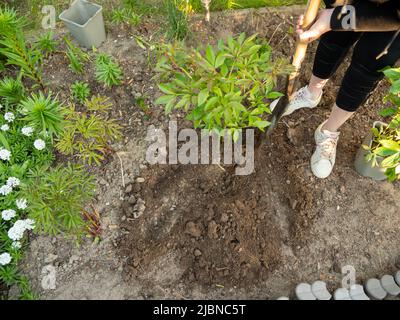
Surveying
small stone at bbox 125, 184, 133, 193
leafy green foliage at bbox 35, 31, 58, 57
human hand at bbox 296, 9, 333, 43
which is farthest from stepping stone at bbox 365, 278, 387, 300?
leafy green foliage at bbox 35, 31, 58, 57

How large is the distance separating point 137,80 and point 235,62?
1.11 metres

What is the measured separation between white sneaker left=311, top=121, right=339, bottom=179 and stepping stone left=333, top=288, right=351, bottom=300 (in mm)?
615

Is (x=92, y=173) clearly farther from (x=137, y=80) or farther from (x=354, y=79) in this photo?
(x=354, y=79)

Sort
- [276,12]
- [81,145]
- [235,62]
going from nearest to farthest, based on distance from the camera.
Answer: [235,62], [81,145], [276,12]

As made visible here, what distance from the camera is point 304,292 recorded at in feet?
5.98

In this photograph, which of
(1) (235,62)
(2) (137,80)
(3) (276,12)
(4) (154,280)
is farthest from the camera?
(3) (276,12)

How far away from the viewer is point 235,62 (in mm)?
1475

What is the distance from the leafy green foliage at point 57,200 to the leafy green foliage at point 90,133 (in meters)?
0.15

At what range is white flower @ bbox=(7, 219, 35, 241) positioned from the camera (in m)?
1.88

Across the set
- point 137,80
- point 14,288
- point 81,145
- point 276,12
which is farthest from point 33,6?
point 14,288

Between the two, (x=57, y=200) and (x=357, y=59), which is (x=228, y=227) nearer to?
(x=57, y=200)

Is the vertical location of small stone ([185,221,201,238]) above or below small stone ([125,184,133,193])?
below

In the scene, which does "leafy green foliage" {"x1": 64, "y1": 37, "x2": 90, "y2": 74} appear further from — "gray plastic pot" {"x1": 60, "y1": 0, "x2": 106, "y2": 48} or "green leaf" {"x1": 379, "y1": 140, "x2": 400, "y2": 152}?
"green leaf" {"x1": 379, "y1": 140, "x2": 400, "y2": 152}

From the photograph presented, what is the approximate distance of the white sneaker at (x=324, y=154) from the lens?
207cm
